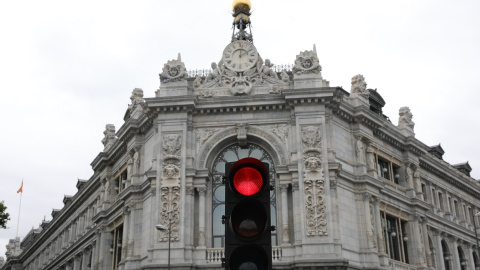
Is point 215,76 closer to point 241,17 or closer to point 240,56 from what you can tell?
point 240,56

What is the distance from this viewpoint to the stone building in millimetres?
33562

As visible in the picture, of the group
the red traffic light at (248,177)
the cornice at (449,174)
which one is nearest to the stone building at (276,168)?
the cornice at (449,174)

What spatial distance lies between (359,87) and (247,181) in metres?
35.4

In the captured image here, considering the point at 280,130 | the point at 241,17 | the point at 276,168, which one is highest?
the point at 241,17

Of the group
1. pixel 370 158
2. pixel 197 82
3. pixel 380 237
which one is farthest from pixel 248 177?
pixel 370 158

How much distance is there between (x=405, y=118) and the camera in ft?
151

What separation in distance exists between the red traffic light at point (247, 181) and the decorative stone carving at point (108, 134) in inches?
1754

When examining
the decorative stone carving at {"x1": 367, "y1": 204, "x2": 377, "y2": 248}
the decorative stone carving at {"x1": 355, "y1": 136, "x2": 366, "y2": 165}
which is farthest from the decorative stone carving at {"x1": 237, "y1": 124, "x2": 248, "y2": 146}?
the decorative stone carving at {"x1": 367, "y1": 204, "x2": 377, "y2": 248}

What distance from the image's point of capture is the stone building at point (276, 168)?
3356cm

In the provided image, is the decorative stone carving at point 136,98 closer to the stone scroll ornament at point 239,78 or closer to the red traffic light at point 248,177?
the stone scroll ornament at point 239,78

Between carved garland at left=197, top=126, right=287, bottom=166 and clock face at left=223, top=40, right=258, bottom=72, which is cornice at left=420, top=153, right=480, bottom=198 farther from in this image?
Result: clock face at left=223, top=40, right=258, bottom=72

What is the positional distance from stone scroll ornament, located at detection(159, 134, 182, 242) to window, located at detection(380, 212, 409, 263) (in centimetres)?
1476

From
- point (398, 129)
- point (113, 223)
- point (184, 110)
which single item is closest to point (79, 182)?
point (113, 223)

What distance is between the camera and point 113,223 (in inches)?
1763
